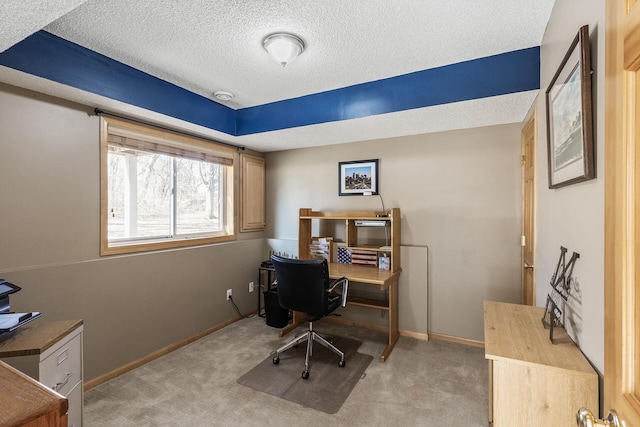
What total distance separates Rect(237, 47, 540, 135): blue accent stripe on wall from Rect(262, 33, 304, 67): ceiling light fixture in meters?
0.79

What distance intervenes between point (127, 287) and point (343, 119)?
7.82 ft

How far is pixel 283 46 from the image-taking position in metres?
1.89

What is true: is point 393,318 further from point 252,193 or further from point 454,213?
point 252,193

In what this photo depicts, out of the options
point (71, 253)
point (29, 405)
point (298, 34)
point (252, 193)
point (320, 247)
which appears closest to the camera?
point (29, 405)

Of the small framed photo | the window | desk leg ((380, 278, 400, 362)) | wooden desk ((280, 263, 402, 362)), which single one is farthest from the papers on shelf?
the window

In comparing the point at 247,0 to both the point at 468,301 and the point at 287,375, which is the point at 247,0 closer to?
the point at 287,375

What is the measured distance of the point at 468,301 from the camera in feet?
9.77

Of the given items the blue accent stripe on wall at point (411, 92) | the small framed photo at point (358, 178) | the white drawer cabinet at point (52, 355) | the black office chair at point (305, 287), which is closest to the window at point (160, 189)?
the blue accent stripe on wall at point (411, 92)

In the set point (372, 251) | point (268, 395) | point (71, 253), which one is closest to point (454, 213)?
point (372, 251)

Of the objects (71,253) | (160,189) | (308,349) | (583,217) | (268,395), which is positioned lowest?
(268,395)

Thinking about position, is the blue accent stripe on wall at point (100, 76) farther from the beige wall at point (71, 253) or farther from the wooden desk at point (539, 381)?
the wooden desk at point (539, 381)

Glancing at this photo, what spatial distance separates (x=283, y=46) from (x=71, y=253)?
7.02ft

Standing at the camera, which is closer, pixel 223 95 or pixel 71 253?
pixel 71 253

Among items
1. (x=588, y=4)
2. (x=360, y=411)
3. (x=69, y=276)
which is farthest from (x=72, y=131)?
(x=588, y=4)
